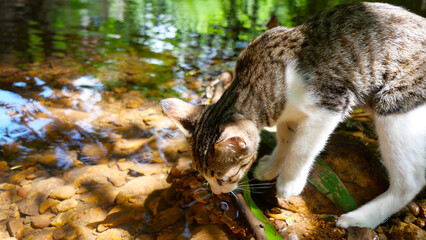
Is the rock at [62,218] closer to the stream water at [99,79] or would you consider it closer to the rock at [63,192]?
the rock at [63,192]

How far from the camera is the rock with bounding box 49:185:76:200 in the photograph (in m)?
2.54

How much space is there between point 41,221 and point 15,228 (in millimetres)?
176

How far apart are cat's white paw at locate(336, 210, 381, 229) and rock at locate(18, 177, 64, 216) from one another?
8.09 feet

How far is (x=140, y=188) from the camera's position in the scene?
2625 mm

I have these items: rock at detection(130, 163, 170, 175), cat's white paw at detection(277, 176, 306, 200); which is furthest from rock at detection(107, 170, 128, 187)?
cat's white paw at detection(277, 176, 306, 200)

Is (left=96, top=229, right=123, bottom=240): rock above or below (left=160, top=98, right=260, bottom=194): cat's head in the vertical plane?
below

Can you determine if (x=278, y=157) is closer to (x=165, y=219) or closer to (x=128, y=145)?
(x=165, y=219)

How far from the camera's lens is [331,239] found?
7.04ft

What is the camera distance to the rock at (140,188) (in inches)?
98.5

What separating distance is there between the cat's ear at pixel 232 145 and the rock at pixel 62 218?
1.43 m

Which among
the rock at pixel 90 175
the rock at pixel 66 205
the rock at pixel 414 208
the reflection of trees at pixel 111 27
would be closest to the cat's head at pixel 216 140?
the rock at pixel 90 175

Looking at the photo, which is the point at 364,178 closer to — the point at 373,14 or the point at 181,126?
the point at 373,14

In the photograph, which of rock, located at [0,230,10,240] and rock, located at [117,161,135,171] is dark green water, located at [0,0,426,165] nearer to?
rock, located at [117,161,135,171]

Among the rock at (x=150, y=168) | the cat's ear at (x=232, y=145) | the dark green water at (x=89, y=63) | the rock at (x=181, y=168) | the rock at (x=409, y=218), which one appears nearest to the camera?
the cat's ear at (x=232, y=145)
